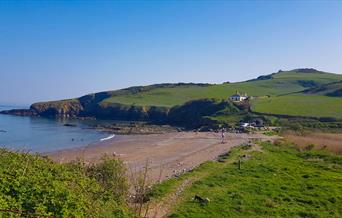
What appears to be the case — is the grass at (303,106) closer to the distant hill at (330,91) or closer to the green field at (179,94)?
the distant hill at (330,91)

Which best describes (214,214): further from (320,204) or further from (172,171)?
(172,171)

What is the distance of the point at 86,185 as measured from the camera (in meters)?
18.5

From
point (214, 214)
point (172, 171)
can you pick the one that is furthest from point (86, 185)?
point (172, 171)

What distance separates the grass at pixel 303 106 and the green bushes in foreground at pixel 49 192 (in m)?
91.6

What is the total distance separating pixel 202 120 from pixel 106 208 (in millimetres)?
95834

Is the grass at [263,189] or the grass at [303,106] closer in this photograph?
the grass at [263,189]

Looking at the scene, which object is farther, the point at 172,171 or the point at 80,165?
the point at 172,171

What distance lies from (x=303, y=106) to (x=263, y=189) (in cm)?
9412

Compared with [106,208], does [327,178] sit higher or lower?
lower

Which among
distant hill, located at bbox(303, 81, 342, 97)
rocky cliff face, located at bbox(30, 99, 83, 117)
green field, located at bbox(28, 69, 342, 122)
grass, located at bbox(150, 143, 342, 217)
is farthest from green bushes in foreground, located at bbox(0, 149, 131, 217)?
rocky cliff face, located at bbox(30, 99, 83, 117)

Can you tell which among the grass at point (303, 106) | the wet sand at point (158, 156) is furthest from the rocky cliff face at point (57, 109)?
the wet sand at point (158, 156)

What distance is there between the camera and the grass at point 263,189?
24516mm

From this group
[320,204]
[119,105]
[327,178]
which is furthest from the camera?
[119,105]

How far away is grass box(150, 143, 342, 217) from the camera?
24516 millimetres
